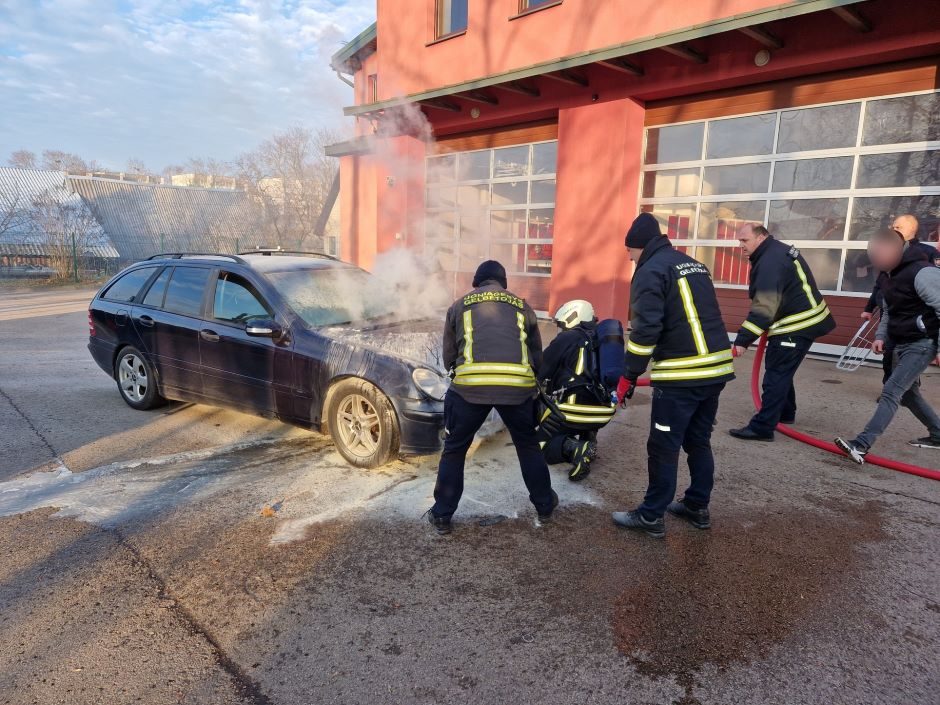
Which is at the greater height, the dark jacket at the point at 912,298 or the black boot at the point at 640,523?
the dark jacket at the point at 912,298

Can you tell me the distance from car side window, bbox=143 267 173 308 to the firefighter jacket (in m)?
3.81

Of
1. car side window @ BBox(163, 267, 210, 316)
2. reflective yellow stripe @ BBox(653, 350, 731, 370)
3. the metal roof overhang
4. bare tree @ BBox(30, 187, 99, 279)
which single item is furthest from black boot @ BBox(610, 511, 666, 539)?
bare tree @ BBox(30, 187, 99, 279)

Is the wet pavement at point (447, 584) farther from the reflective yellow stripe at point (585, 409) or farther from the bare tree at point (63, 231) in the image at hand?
the bare tree at point (63, 231)

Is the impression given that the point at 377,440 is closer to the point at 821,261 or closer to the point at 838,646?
the point at 838,646

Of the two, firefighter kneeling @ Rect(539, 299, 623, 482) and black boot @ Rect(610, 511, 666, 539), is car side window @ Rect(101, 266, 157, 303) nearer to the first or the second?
firefighter kneeling @ Rect(539, 299, 623, 482)

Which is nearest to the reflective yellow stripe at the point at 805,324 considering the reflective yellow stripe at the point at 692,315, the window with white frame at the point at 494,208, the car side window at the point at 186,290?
the reflective yellow stripe at the point at 692,315

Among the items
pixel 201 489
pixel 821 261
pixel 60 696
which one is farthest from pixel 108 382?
pixel 821 261

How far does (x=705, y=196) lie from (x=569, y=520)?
7.38m

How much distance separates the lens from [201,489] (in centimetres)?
390

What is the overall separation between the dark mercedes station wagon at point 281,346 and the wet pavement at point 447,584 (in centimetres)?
41

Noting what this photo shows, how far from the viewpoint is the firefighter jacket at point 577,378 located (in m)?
3.88

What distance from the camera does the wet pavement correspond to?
220 centimetres

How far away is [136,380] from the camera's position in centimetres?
578

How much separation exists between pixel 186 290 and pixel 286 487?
2.41 metres
